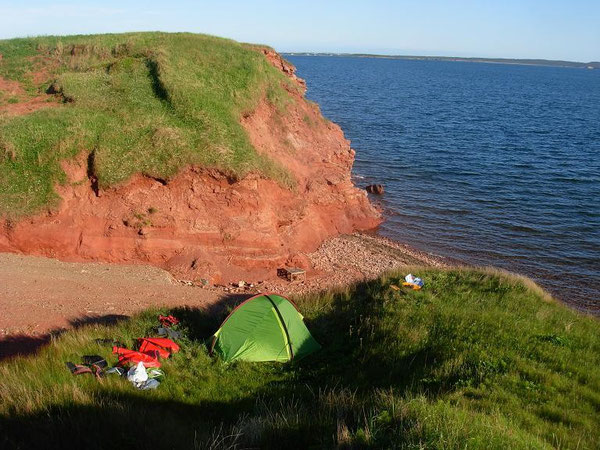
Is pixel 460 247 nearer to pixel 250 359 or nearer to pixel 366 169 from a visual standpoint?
pixel 366 169

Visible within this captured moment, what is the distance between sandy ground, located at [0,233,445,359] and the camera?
46.8ft

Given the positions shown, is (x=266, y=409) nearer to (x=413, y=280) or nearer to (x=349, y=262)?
(x=413, y=280)

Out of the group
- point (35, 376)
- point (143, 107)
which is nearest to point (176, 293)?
point (35, 376)

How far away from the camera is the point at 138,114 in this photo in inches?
835

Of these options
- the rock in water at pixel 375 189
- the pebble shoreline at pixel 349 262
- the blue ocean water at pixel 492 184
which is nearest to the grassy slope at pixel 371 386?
the pebble shoreline at pixel 349 262

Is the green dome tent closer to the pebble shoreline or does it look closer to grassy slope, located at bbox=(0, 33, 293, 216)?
the pebble shoreline

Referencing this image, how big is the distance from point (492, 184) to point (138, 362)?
30.9 metres

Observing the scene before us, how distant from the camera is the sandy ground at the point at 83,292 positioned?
14.3 metres

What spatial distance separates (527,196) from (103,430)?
3174cm

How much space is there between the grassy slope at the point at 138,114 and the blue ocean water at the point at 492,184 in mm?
11178

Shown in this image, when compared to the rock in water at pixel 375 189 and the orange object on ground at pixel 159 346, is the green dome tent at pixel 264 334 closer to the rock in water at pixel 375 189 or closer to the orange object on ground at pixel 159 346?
the orange object on ground at pixel 159 346

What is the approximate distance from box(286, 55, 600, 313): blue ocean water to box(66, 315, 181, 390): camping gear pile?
57.1ft

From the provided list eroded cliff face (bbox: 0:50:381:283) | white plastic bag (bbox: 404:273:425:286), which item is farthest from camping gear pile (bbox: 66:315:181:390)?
eroded cliff face (bbox: 0:50:381:283)

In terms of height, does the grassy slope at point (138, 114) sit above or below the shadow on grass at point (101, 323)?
above
